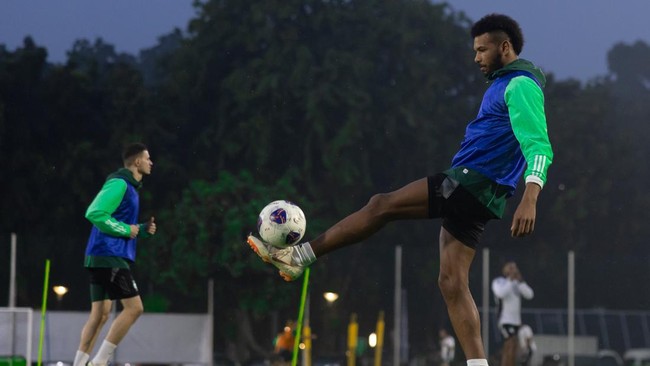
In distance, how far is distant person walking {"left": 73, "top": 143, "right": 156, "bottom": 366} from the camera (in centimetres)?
909

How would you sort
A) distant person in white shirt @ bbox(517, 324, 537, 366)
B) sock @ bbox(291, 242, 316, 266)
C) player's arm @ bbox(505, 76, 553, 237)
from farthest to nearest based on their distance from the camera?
distant person in white shirt @ bbox(517, 324, 537, 366)
sock @ bbox(291, 242, 316, 266)
player's arm @ bbox(505, 76, 553, 237)

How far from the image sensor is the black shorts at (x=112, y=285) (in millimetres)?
9273

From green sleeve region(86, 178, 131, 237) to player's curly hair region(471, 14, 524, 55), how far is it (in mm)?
3681

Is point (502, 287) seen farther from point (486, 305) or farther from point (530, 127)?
point (530, 127)

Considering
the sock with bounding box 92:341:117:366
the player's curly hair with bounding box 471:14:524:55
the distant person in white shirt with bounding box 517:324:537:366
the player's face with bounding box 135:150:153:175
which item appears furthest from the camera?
the distant person in white shirt with bounding box 517:324:537:366

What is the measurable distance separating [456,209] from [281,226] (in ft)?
2.67

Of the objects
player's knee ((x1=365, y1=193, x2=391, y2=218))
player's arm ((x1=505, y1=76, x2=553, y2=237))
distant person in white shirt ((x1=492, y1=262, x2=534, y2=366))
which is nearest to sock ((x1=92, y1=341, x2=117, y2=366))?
player's knee ((x1=365, y1=193, x2=391, y2=218))

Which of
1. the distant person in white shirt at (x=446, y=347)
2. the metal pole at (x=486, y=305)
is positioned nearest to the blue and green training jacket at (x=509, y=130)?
the metal pole at (x=486, y=305)

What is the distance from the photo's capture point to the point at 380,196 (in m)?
6.04

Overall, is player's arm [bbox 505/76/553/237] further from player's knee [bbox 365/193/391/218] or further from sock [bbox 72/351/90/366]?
sock [bbox 72/351/90/366]

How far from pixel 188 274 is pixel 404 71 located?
1262 centimetres

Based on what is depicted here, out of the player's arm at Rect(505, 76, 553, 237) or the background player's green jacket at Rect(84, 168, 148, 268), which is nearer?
the player's arm at Rect(505, 76, 553, 237)

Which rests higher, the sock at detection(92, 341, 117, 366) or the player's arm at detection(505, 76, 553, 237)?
the player's arm at detection(505, 76, 553, 237)

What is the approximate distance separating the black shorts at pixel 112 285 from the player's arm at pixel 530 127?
4.08m
